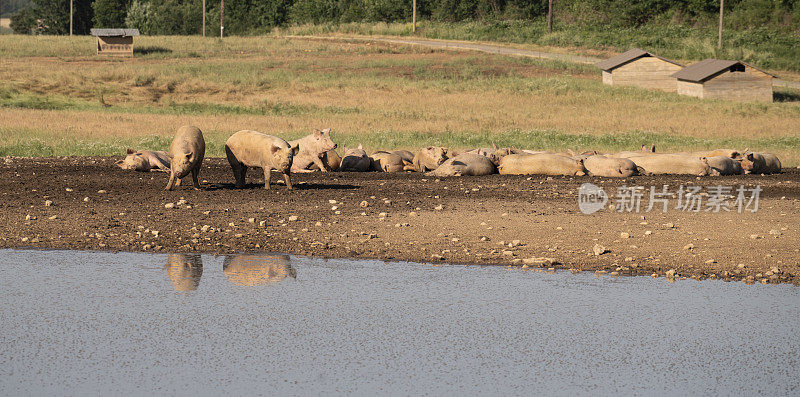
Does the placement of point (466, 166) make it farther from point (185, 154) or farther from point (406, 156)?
point (185, 154)

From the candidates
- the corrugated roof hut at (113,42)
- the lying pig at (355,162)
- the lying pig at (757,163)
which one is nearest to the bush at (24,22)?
the corrugated roof hut at (113,42)

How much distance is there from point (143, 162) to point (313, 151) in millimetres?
3918

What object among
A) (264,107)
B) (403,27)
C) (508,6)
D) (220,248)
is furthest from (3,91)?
(508,6)

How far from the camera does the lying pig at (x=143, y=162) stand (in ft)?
69.5

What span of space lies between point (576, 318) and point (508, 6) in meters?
97.9

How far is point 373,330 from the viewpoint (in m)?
9.16

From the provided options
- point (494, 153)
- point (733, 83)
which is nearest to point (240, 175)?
point (494, 153)

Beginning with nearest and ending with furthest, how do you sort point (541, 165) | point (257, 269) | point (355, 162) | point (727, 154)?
point (257, 269), point (541, 165), point (355, 162), point (727, 154)

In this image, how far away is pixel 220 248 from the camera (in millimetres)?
→ 12758

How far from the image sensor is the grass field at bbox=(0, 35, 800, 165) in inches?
1225

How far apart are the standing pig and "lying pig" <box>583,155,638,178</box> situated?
20.3 ft

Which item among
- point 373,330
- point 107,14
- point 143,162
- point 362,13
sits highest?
point 362,13

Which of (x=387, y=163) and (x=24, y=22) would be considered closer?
(x=387, y=163)

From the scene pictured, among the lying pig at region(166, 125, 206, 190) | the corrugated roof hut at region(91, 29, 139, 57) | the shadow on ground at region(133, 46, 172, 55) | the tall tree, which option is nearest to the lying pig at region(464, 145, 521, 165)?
the lying pig at region(166, 125, 206, 190)
